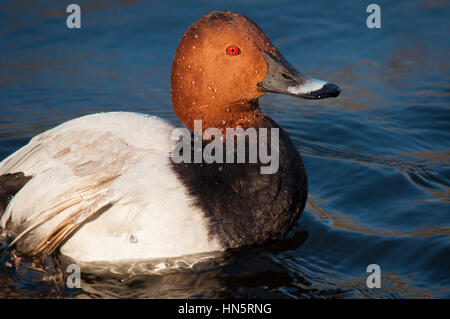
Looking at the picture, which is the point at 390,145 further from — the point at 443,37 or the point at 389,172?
the point at 443,37

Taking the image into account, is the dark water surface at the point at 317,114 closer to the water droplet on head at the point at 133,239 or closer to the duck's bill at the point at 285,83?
the water droplet on head at the point at 133,239

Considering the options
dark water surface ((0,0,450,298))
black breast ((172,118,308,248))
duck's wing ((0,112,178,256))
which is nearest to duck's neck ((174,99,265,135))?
duck's wing ((0,112,178,256))

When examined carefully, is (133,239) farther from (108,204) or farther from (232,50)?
(232,50)

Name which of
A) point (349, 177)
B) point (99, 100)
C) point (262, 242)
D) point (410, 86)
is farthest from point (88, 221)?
point (410, 86)

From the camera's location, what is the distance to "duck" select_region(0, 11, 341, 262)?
147 inches

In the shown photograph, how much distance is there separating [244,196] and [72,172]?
1058mm

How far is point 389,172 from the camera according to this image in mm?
5180

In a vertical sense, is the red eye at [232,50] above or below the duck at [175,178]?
above

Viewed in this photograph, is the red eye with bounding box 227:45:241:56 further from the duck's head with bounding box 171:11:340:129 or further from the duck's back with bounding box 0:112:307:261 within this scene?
the duck's back with bounding box 0:112:307:261

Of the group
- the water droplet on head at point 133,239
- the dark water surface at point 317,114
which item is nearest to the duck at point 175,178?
the water droplet on head at point 133,239

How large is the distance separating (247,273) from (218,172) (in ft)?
2.20

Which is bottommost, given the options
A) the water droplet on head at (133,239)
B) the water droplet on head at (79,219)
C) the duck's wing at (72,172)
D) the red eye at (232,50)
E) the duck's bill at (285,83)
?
the water droplet on head at (133,239)

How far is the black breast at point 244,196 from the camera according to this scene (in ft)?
12.4

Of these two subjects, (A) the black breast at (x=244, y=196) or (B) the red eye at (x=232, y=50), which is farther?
(B) the red eye at (x=232, y=50)
